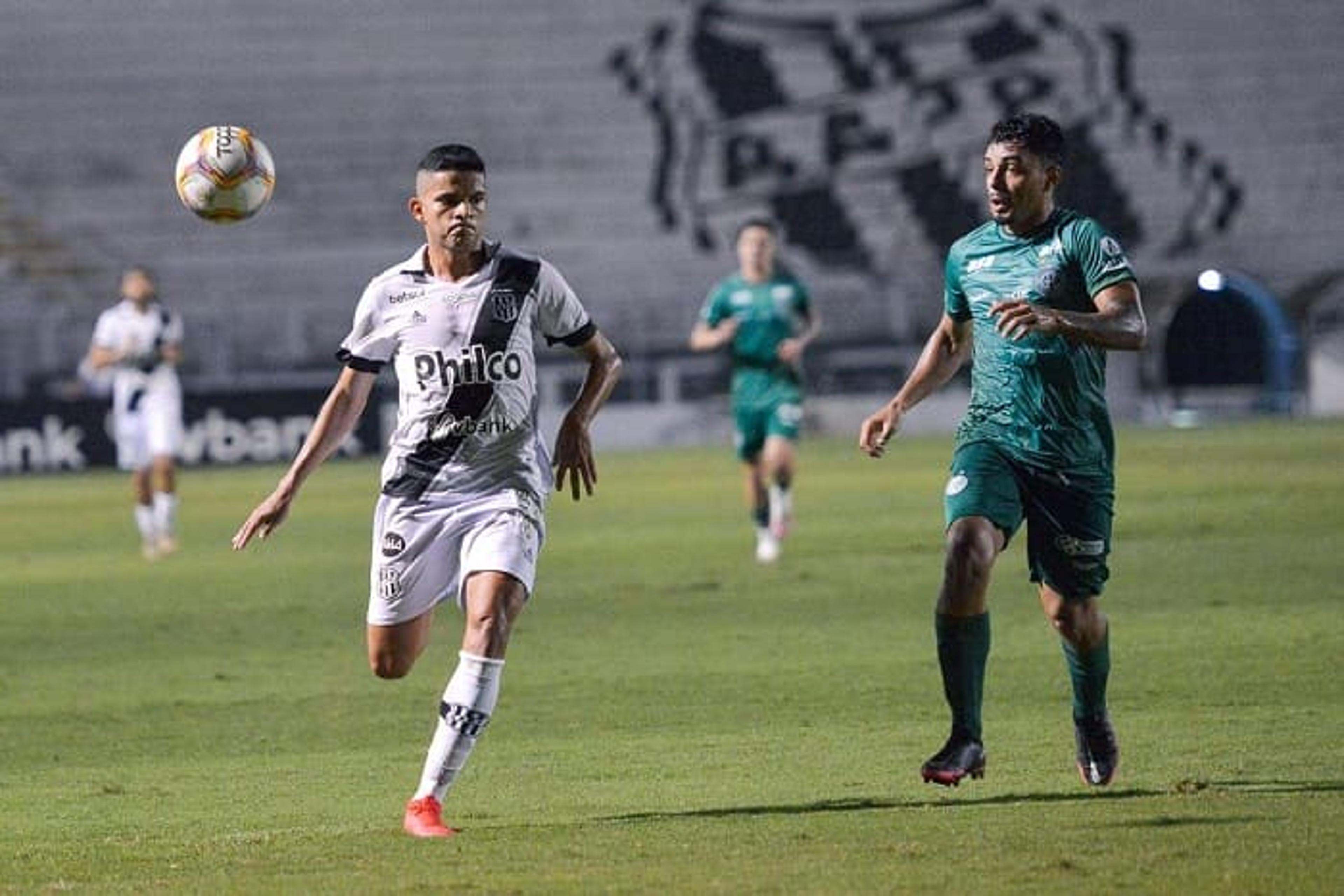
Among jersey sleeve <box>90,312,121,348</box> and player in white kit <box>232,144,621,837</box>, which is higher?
player in white kit <box>232,144,621,837</box>

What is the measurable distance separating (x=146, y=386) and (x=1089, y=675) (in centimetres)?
1506

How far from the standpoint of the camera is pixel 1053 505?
8.52m

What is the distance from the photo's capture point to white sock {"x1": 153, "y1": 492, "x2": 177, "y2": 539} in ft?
70.9

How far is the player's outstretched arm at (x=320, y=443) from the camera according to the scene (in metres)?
8.28

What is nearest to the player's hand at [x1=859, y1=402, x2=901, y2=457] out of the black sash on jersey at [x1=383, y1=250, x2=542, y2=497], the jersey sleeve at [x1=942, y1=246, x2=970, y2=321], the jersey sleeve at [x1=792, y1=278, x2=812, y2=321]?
the jersey sleeve at [x1=942, y1=246, x2=970, y2=321]

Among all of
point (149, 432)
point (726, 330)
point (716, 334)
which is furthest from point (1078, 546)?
point (149, 432)

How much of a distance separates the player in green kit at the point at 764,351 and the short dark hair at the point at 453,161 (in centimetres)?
1137

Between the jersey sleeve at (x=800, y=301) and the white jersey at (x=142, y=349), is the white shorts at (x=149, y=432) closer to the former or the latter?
the white jersey at (x=142, y=349)

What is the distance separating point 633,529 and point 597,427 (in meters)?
15.0

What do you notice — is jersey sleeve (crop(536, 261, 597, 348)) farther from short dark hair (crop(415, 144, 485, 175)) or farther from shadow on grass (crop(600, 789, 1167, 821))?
shadow on grass (crop(600, 789, 1167, 821))

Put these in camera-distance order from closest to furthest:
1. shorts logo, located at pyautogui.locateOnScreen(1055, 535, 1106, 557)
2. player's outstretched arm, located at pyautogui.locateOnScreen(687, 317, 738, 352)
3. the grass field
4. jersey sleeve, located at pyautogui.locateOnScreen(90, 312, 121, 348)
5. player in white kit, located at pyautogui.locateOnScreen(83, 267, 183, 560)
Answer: the grass field < shorts logo, located at pyautogui.locateOnScreen(1055, 535, 1106, 557) < player's outstretched arm, located at pyautogui.locateOnScreen(687, 317, 738, 352) < player in white kit, located at pyautogui.locateOnScreen(83, 267, 183, 560) < jersey sleeve, located at pyautogui.locateOnScreen(90, 312, 121, 348)

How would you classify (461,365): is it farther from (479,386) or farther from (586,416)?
(586,416)

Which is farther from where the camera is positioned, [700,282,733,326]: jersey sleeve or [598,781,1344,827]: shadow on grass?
[700,282,733,326]: jersey sleeve

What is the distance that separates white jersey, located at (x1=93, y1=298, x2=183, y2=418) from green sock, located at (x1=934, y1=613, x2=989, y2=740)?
48.0 ft
